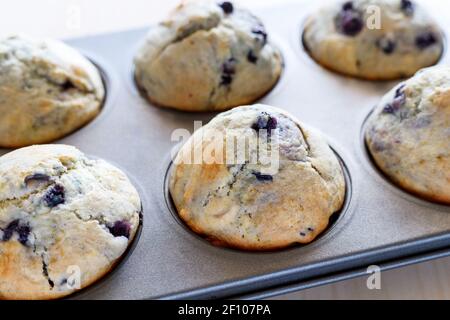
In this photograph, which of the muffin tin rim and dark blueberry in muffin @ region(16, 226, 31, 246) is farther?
the muffin tin rim

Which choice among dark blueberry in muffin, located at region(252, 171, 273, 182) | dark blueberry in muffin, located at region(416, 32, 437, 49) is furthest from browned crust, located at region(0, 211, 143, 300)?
dark blueberry in muffin, located at region(416, 32, 437, 49)

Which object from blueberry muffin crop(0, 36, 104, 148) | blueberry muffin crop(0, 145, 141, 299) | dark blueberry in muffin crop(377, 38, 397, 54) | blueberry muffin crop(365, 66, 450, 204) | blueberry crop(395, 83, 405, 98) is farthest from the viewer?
dark blueberry in muffin crop(377, 38, 397, 54)

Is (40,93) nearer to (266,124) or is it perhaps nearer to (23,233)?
(23,233)

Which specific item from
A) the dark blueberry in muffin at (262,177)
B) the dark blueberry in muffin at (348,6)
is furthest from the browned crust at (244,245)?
the dark blueberry in muffin at (348,6)

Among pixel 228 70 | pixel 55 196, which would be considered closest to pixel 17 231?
pixel 55 196

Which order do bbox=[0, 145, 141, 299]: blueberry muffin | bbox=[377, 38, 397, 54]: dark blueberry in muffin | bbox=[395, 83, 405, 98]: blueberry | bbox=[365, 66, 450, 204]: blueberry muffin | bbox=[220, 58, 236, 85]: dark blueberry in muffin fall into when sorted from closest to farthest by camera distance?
1. bbox=[0, 145, 141, 299]: blueberry muffin
2. bbox=[365, 66, 450, 204]: blueberry muffin
3. bbox=[395, 83, 405, 98]: blueberry
4. bbox=[220, 58, 236, 85]: dark blueberry in muffin
5. bbox=[377, 38, 397, 54]: dark blueberry in muffin

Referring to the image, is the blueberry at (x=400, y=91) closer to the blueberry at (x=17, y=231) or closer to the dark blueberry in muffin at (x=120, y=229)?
the dark blueberry in muffin at (x=120, y=229)

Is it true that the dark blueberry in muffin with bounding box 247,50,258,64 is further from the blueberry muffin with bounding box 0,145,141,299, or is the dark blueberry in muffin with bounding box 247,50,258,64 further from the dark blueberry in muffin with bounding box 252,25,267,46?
the blueberry muffin with bounding box 0,145,141,299

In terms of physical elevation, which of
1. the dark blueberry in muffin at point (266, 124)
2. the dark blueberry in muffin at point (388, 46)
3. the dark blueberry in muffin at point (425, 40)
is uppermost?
the dark blueberry in muffin at point (425, 40)
